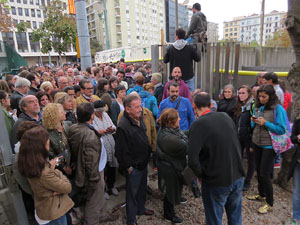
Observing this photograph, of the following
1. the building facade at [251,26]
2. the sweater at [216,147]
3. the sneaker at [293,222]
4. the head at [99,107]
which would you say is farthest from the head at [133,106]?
the building facade at [251,26]

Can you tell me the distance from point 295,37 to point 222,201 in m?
2.92

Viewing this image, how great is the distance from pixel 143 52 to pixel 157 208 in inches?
686

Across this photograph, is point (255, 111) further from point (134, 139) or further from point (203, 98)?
point (134, 139)

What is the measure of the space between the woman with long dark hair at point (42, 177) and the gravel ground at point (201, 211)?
1.30m

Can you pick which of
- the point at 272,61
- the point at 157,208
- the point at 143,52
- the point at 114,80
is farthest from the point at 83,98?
the point at 143,52

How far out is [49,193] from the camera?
2191 millimetres

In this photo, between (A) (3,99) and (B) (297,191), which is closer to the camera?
(B) (297,191)

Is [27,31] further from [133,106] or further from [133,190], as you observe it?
[133,190]

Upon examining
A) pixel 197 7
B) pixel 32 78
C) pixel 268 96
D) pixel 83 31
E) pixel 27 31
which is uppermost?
pixel 27 31

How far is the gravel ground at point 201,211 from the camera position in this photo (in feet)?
10.7

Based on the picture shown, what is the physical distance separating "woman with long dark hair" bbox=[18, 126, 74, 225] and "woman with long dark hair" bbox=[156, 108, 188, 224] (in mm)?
1232

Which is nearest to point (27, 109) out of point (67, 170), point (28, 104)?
point (28, 104)

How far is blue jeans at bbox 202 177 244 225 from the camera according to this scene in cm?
234

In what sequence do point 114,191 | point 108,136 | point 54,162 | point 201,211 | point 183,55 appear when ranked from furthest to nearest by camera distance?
point 183,55
point 114,191
point 108,136
point 201,211
point 54,162
